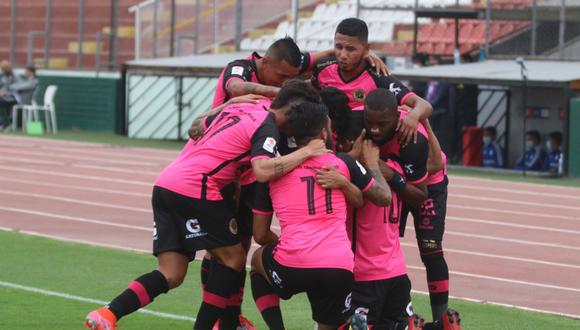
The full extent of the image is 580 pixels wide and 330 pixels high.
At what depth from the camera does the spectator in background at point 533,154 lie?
2242 cm

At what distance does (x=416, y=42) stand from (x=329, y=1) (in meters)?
5.19

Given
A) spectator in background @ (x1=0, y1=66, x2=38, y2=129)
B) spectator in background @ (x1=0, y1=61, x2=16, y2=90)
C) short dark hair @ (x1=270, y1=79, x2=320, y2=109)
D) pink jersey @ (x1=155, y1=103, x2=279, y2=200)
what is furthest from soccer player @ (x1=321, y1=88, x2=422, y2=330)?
spectator in background @ (x1=0, y1=61, x2=16, y2=90)

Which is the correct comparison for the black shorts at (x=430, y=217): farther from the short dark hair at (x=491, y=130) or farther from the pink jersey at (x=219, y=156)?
the short dark hair at (x=491, y=130)

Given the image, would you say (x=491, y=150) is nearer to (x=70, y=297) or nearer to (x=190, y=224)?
(x=70, y=297)

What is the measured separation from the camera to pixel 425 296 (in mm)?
10023

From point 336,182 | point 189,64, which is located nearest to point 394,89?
point 336,182

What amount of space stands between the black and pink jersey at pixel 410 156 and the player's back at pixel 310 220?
2.38 ft

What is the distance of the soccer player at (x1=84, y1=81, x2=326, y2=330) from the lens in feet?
22.8

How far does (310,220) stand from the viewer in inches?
261

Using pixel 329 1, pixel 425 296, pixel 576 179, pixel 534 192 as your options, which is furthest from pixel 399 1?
pixel 425 296

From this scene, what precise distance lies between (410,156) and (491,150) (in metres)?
16.2

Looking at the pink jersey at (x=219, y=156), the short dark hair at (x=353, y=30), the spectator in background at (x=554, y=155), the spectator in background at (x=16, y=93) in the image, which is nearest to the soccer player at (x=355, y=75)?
the short dark hair at (x=353, y=30)

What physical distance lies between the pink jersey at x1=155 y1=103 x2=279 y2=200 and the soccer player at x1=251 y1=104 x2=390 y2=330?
0.96ft

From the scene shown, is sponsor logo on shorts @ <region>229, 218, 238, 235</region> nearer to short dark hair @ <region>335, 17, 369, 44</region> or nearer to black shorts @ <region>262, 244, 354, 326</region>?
black shorts @ <region>262, 244, 354, 326</region>
